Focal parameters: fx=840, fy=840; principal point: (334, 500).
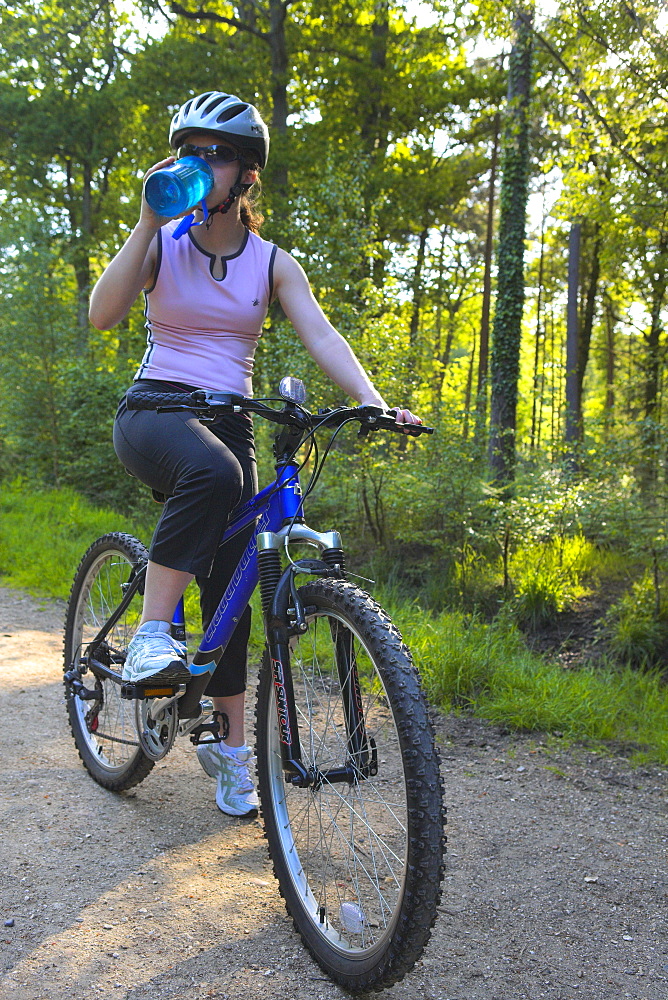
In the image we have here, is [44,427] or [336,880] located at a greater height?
[44,427]

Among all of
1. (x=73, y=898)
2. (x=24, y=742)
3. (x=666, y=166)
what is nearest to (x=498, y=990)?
(x=73, y=898)

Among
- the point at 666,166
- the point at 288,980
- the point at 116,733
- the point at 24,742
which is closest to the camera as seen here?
the point at 288,980

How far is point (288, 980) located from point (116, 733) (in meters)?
1.55

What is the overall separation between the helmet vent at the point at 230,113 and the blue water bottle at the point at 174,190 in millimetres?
392

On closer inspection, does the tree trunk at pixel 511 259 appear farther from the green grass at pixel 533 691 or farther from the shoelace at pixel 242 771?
the shoelace at pixel 242 771

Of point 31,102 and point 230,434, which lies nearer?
point 230,434

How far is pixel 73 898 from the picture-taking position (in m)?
2.47

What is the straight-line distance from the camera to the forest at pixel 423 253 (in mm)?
6461

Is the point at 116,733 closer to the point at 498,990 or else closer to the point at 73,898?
the point at 73,898

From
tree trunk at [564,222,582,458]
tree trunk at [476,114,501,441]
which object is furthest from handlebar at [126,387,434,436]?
tree trunk at [476,114,501,441]

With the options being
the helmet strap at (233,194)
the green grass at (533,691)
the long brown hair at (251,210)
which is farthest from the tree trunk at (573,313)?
the helmet strap at (233,194)

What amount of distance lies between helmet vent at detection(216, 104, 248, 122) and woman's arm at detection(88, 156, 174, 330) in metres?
0.19

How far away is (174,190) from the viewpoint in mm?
2176

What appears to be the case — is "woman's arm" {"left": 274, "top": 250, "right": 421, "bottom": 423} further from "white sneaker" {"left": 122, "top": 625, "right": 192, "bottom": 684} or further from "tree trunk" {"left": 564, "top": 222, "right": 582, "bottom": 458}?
"tree trunk" {"left": 564, "top": 222, "right": 582, "bottom": 458}
